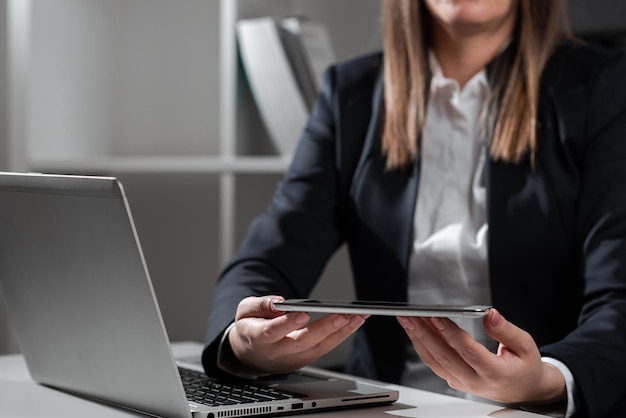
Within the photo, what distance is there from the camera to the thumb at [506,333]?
95 cm

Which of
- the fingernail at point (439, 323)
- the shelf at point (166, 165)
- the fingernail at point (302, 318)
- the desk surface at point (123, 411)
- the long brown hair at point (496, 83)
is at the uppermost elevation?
the long brown hair at point (496, 83)

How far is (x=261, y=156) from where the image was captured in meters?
2.09

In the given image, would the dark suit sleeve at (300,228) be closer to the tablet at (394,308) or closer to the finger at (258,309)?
the finger at (258,309)

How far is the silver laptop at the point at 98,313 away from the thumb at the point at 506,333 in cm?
14

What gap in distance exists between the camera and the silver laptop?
3.00ft

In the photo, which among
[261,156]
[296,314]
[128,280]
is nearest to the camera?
[128,280]

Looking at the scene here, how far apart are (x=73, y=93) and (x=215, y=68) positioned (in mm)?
332

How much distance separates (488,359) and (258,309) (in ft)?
0.89

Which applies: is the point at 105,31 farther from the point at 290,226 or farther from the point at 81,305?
the point at 81,305

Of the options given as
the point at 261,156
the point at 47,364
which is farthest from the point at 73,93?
the point at 47,364

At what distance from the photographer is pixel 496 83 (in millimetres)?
1557

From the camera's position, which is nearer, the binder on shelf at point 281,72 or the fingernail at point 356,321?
the fingernail at point 356,321

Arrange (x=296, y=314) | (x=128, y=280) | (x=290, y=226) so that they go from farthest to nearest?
1. (x=290, y=226)
2. (x=296, y=314)
3. (x=128, y=280)

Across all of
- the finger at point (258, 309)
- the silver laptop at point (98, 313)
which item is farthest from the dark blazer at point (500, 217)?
the silver laptop at point (98, 313)
